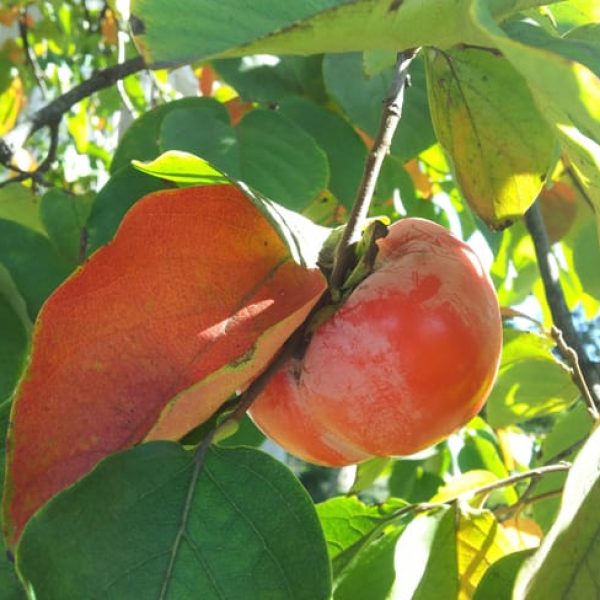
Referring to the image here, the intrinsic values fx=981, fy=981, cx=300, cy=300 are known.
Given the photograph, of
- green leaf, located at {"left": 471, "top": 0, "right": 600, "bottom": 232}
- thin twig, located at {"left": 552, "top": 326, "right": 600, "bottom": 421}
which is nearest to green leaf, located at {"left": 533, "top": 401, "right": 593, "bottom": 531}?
thin twig, located at {"left": 552, "top": 326, "right": 600, "bottom": 421}

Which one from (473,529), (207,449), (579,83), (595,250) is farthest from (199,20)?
(595,250)

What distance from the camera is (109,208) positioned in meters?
0.71

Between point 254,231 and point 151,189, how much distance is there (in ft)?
0.70

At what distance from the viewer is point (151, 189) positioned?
2.35ft

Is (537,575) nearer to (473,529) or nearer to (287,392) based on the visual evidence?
(287,392)

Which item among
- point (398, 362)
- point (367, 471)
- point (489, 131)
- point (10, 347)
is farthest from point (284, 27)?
point (367, 471)

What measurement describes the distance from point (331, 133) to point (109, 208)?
1.26 feet

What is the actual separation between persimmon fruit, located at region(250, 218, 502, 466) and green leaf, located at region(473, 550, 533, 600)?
0.52ft

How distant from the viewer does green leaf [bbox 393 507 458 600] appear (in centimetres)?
72

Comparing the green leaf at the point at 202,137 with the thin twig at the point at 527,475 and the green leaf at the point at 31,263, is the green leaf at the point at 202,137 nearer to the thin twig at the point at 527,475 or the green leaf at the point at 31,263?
the green leaf at the point at 31,263

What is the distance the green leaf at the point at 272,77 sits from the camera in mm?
1067

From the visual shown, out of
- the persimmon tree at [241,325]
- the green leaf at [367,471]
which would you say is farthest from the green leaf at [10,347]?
the green leaf at [367,471]

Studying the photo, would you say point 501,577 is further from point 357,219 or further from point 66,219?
Answer: point 66,219

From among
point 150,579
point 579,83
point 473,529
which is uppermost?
point 579,83
